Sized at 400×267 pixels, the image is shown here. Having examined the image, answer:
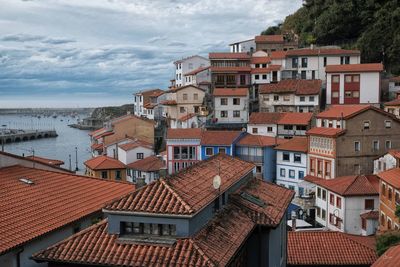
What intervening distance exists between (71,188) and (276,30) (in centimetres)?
8827

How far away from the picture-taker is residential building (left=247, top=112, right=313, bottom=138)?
5134 cm

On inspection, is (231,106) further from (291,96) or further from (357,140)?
(357,140)

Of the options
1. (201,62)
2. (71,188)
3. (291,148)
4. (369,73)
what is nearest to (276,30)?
(201,62)

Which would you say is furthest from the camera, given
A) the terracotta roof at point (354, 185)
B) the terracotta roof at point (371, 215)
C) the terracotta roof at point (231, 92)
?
the terracotta roof at point (231, 92)

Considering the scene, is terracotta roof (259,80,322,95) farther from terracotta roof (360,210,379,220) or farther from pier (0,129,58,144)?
pier (0,129,58,144)

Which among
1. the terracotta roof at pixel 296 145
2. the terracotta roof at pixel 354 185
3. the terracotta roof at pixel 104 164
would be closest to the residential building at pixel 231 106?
the terracotta roof at pixel 296 145

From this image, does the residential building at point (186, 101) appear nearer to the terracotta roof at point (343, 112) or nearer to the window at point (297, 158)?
the window at point (297, 158)

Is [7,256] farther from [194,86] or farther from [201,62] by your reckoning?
[201,62]

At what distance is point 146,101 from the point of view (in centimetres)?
8425

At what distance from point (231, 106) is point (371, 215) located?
2833 cm

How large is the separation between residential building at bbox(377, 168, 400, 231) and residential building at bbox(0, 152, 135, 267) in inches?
706

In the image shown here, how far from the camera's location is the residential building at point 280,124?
51338 mm

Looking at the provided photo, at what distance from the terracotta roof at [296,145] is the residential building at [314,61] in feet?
59.1

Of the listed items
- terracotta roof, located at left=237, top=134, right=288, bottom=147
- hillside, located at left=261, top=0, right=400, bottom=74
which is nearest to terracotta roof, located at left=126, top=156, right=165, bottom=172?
terracotta roof, located at left=237, top=134, right=288, bottom=147
